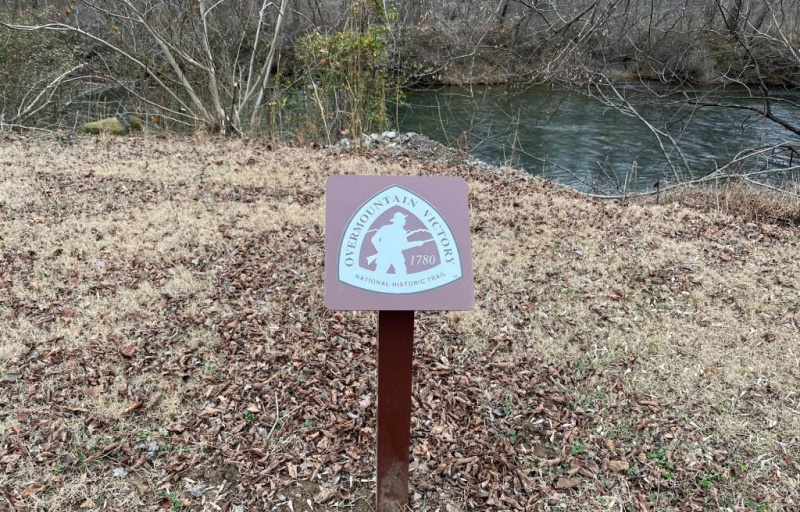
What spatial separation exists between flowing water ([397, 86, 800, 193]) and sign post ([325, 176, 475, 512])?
20.7ft

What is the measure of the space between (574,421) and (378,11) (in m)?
6.65

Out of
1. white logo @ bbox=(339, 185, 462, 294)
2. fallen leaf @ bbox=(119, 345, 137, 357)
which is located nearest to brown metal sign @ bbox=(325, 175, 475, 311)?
white logo @ bbox=(339, 185, 462, 294)

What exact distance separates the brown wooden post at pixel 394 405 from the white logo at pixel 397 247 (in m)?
0.13

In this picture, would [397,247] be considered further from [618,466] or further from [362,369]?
[618,466]

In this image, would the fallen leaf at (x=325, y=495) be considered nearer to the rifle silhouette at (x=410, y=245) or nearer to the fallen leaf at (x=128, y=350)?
the rifle silhouette at (x=410, y=245)

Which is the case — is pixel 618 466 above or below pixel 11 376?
below

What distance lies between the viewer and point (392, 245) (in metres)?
1.65

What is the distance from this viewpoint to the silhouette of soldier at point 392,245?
164cm

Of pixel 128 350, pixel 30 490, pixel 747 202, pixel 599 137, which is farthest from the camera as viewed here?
pixel 599 137

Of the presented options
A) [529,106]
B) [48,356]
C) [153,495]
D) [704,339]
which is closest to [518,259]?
[704,339]

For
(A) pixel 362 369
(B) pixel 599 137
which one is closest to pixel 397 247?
(A) pixel 362 369

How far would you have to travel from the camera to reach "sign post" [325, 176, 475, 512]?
1.62m

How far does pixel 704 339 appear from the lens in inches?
122

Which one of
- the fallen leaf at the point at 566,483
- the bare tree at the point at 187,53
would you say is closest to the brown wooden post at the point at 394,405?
the fallen leaf at the point at 566,483
